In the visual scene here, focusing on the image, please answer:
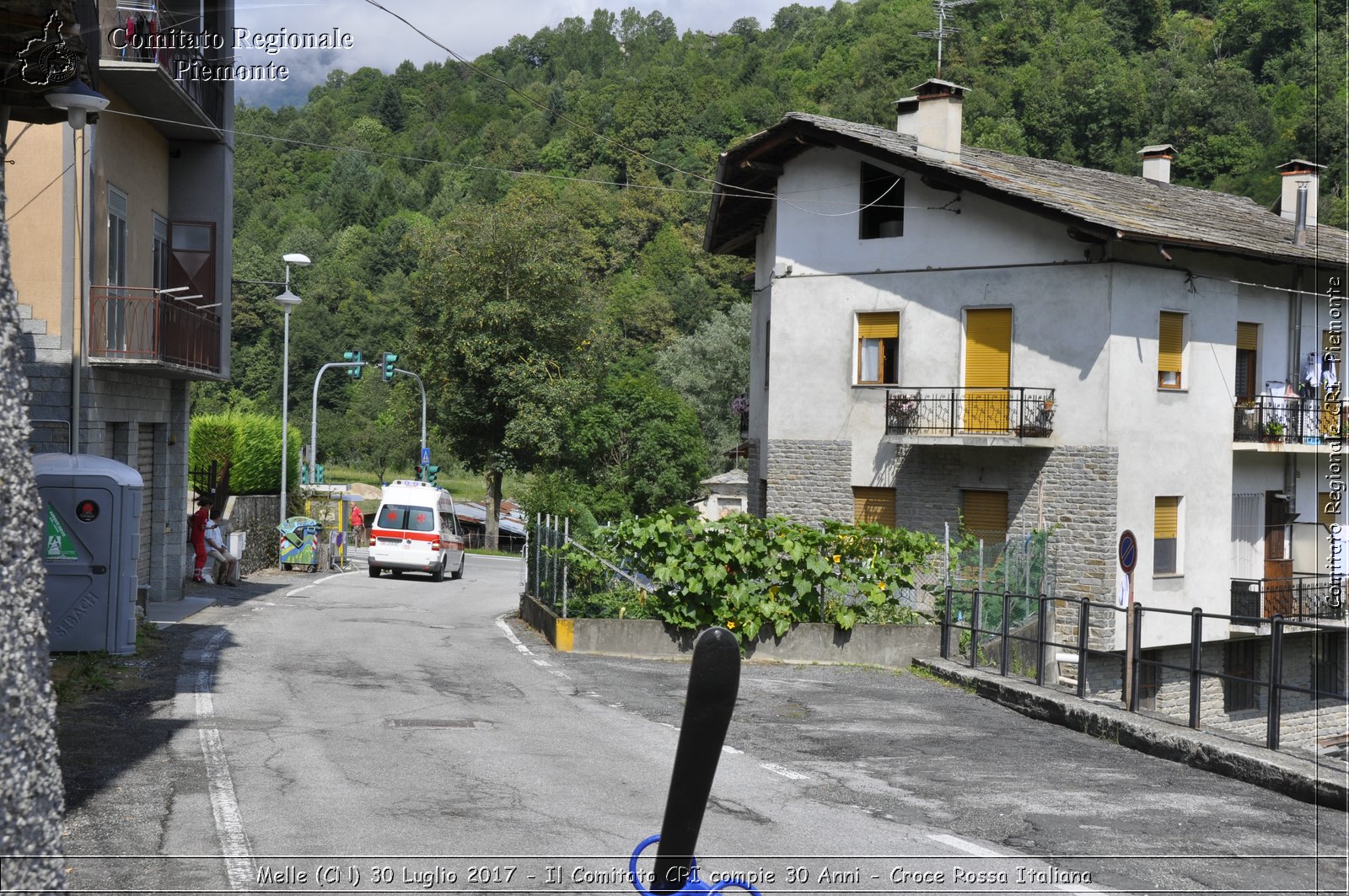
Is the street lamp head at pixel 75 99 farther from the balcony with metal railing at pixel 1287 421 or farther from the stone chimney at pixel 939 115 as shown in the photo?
the balcony with metal railing at pixel 1287 421

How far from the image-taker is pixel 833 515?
1084 inches

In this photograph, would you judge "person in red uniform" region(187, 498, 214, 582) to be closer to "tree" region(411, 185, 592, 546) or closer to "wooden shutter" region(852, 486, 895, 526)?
"wooden shutter" region(852, 486, 895, 526)

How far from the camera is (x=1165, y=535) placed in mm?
26094

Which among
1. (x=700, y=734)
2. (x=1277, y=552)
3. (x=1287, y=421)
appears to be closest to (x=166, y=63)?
(x=700, y=734)

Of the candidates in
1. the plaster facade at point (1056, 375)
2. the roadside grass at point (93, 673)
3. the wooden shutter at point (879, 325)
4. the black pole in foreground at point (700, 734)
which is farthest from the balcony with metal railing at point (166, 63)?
the black pole in foreground at point (700, 734)

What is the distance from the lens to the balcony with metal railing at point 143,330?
17.0m

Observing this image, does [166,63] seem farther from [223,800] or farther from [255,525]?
[255,525]

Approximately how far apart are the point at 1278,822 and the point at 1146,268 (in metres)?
18.8

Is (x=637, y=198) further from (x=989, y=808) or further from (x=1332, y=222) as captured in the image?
(x=989, y=808)

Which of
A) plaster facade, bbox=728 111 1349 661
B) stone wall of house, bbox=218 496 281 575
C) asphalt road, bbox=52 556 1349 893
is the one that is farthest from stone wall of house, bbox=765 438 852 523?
asphalt road, bbox=52 556 1349 893

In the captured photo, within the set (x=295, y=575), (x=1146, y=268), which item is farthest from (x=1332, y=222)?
(x=295, y=575)

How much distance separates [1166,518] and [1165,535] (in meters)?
0.37

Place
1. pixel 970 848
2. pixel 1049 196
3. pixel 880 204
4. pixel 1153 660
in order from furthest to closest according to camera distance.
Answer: pixel 880 204, pixel 1049 196, pixel 1153 660, pixel 970 848

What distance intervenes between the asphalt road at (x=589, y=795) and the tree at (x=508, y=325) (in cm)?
3817
